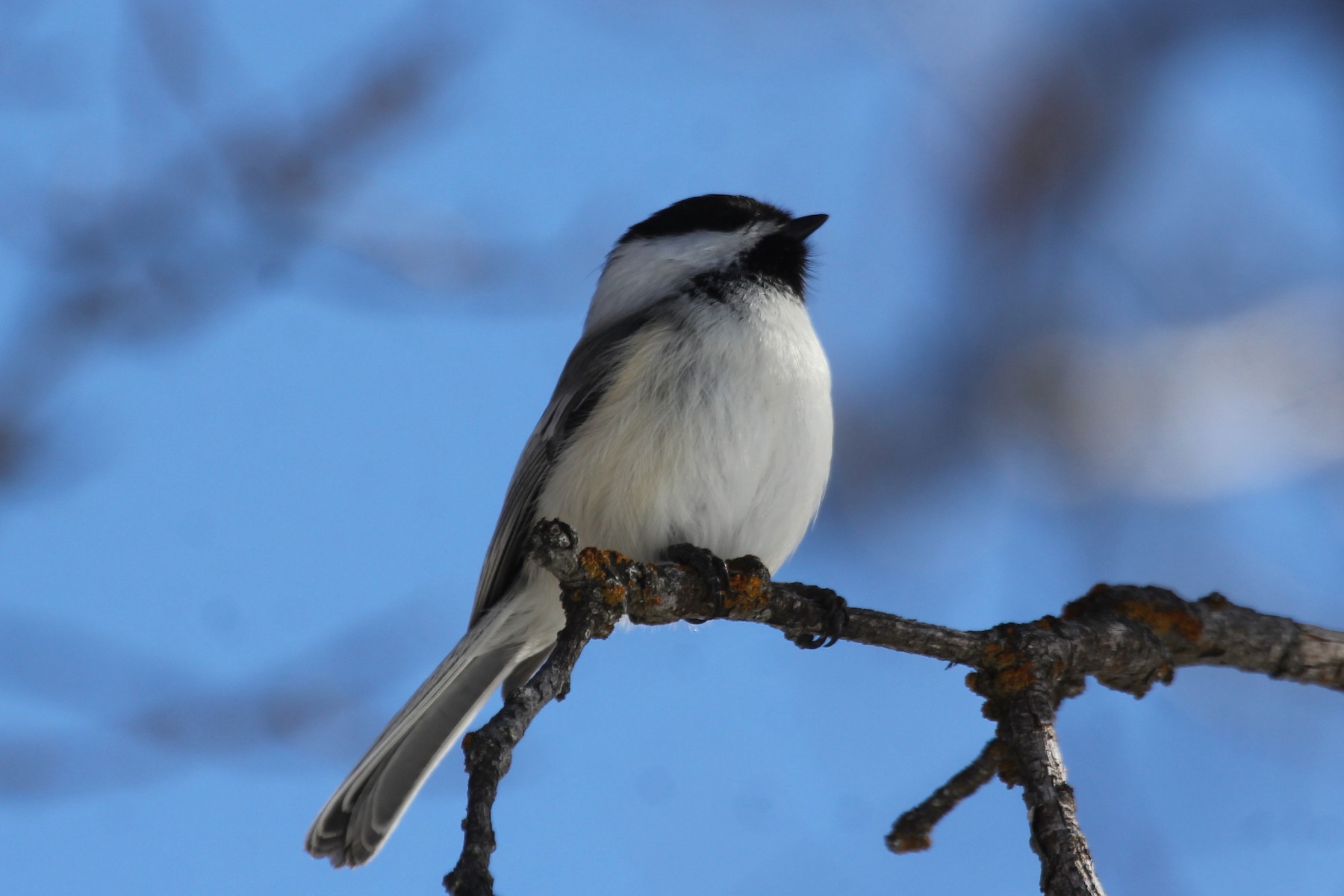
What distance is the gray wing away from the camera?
306 centimetres

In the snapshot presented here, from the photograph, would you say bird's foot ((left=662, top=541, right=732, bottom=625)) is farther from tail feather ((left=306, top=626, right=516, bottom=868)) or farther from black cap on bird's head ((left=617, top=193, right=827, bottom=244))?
black cap on bird's head ((left=617, top=193, right=827, bottom=244))

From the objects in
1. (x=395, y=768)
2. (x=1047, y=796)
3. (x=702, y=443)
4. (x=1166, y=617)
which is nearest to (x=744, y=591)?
(x=702, y=443)

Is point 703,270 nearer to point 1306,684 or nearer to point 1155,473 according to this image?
point 1155,473

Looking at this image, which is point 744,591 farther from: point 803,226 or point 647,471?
point 803,226

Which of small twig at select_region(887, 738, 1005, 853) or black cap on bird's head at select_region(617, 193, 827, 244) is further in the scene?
black cap on bird's head at select_region(617, 193, 827, 244)

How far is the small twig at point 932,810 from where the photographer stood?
224cm

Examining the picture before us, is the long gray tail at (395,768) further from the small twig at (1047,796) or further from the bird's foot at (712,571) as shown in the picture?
the small twig at (1047,796)

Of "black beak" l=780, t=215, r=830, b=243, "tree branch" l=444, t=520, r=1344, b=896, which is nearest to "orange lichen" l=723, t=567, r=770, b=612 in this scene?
"tree branch" l=444, t=520, r=1344, b=896

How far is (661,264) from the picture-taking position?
11.4 ft

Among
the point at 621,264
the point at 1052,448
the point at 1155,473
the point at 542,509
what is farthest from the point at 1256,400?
the point at 621,264

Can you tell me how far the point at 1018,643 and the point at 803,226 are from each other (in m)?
1.59

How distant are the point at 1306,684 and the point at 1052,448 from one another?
75 cm

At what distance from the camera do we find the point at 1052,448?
2.54 meters

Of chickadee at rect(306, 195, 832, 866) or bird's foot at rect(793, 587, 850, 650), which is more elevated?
chickadee at rect(306, 195, 832, 866)
